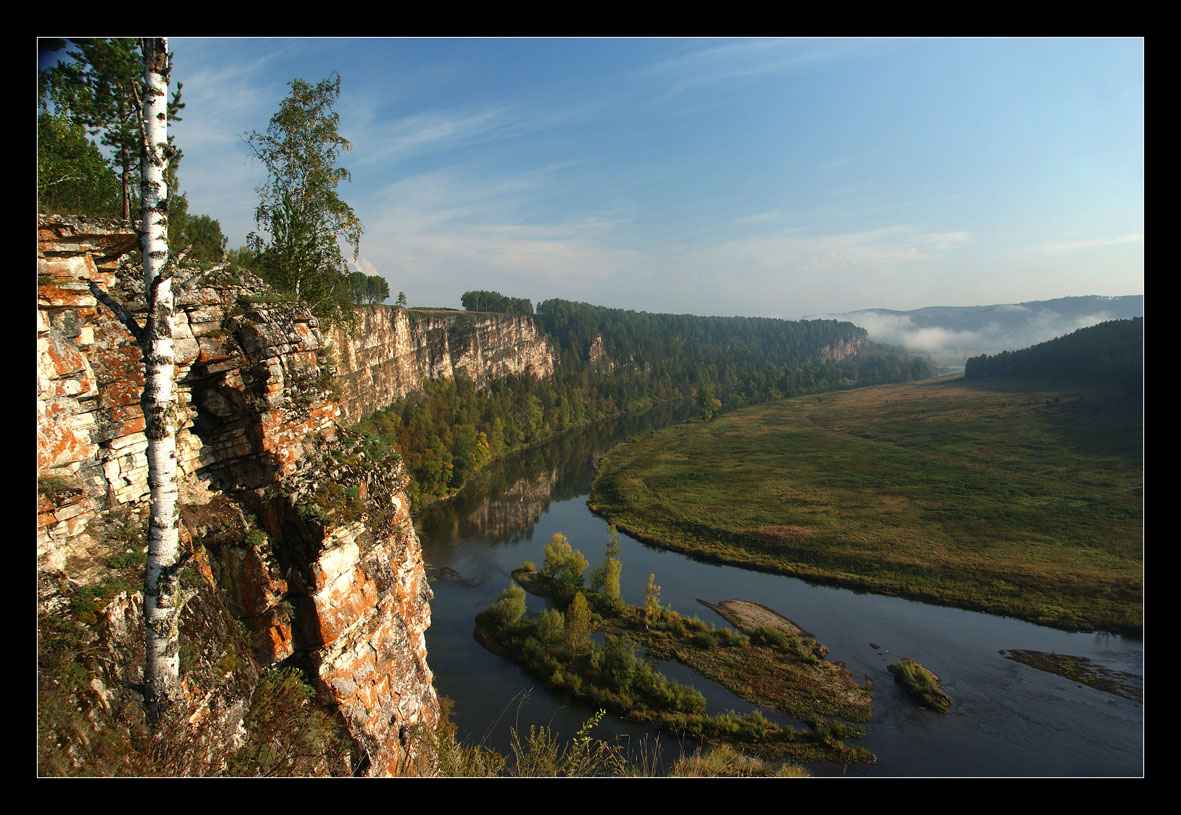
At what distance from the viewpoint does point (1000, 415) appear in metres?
64.4

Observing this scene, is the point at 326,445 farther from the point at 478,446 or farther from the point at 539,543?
the point at 478,446

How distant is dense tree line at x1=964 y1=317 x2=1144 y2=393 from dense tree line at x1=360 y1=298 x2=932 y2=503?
1194 inches

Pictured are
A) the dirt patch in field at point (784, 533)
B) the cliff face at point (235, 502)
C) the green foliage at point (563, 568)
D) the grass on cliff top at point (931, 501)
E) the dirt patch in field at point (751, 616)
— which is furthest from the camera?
the dirt patch in field at point (784, 533)

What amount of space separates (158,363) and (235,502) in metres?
3.20

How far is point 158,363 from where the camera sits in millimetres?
3777

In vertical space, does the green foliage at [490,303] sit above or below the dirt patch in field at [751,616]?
above

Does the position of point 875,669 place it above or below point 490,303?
below

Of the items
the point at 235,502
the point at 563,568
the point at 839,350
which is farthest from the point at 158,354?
the point at 839,350

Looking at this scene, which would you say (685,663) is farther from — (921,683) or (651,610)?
(921,683)

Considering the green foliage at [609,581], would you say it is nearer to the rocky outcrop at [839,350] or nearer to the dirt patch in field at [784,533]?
the dirt patch in field at [784,533]

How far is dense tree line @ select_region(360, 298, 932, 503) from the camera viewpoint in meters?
46.9

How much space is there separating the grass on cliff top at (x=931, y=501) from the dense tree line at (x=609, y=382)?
506 inches

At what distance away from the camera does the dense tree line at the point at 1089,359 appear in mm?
66625

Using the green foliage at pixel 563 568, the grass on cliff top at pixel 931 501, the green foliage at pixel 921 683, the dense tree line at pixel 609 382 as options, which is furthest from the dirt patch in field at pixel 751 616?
the dense tree line at pixel 609 382
